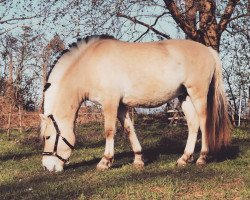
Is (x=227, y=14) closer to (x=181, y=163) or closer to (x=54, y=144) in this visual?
(x=181, y=163)

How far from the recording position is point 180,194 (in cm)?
661

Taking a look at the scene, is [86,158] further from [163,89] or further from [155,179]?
[155,179]

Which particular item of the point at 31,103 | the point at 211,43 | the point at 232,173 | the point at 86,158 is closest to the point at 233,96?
the point at 211,43

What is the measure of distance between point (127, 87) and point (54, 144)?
179cm

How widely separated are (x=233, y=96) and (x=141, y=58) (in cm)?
1807

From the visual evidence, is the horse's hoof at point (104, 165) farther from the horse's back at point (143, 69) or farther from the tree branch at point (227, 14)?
the tree branch at point (227, 14)

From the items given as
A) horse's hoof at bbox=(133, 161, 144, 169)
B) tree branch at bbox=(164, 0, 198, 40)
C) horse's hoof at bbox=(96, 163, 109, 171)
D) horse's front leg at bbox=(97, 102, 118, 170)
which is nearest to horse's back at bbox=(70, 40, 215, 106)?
horse's front leg at bbox=(97, 102, 118, 170)

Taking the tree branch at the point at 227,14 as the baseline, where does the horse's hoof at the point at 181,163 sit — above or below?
below

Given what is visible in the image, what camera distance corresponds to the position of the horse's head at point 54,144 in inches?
354

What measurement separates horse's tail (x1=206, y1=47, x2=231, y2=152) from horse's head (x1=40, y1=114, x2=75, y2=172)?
2.91m

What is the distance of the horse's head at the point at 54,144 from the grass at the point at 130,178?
9.0 inches

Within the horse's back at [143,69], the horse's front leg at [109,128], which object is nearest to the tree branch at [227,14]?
the horse's back at [143,69]

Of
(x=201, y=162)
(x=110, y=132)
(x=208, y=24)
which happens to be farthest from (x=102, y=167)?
(x=208, y=24)

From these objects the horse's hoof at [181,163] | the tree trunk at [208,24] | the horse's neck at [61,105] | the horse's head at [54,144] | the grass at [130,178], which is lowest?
the grass at [130,178]
